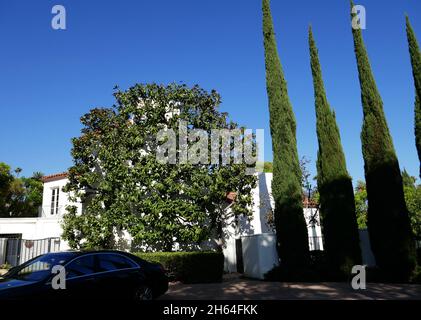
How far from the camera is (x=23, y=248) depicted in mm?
20266

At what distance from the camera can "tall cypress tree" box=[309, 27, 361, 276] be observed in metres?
13.8

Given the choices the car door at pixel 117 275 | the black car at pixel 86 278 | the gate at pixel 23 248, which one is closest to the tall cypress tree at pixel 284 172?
the black car at pixel 86 278

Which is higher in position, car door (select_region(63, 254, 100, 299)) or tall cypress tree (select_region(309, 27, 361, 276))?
tall cypress tree (select_region(309, 27, 361, 276))

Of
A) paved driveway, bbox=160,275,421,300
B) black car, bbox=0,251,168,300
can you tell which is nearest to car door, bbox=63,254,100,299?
black car, bbox=0,251,168,300

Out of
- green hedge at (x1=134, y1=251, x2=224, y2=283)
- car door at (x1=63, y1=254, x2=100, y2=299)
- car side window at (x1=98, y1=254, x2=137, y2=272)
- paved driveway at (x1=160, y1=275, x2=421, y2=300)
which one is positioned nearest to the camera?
car door at (x1=63, y1=254, x2=100, y2=299)

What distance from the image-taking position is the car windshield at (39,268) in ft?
21.9

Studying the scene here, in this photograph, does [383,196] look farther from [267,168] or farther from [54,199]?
[267,168]

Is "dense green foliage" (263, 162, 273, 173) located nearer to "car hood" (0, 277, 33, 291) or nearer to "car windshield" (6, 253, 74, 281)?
"car windshield" (6, 253, 74, 281)

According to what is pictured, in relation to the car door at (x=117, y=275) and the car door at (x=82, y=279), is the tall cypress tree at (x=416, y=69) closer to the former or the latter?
the car door at (x=117, y=275)

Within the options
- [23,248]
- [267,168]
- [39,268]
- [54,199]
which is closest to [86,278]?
[39,268]

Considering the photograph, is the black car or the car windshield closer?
the black car

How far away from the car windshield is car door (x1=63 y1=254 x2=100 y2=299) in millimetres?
231
